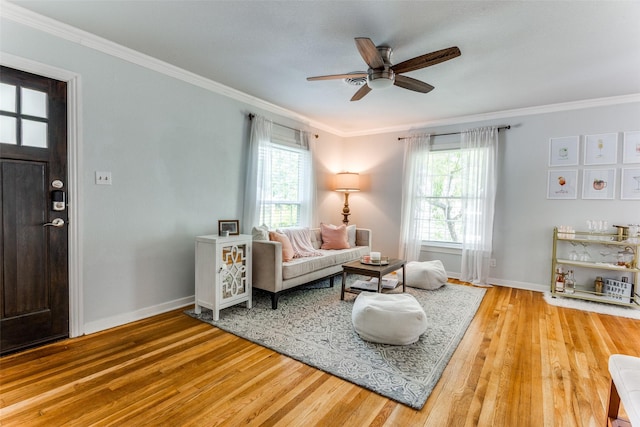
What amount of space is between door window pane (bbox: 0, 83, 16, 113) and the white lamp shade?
4199 millimetres

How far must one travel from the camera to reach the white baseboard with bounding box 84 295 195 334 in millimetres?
2688

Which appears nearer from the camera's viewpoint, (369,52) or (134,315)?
(369,52)

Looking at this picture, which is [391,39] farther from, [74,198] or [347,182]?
[347,182]

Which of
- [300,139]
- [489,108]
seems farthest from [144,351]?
[489,108]

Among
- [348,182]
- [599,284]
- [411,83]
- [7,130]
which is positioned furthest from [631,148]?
[7,130]

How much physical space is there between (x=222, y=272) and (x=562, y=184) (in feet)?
14.4

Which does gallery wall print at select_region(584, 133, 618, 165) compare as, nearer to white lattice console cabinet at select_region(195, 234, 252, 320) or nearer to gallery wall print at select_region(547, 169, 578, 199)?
gallery wall print at select_region(547, 169, 578, 199)

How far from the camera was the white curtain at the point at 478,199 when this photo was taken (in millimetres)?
4457

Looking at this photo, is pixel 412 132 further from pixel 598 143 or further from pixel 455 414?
pixel 455 414

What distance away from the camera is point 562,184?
409 cm

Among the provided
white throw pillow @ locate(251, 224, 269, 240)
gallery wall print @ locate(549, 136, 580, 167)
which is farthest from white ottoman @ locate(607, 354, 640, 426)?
gallery wall print @ locate(549, 136, 580, 167)

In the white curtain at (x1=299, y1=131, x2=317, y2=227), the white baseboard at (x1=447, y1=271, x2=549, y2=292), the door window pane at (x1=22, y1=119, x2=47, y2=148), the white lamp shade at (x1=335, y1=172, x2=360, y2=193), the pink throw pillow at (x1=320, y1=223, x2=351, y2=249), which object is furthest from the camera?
the white lamp shade at (x1=335, y1=172, x2=360, y2=193)

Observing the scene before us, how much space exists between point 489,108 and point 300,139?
2.73 meters

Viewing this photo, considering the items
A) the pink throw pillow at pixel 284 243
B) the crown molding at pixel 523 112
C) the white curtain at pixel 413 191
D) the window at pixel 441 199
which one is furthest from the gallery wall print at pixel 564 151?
the pink throw pillow at pixel 284 243
